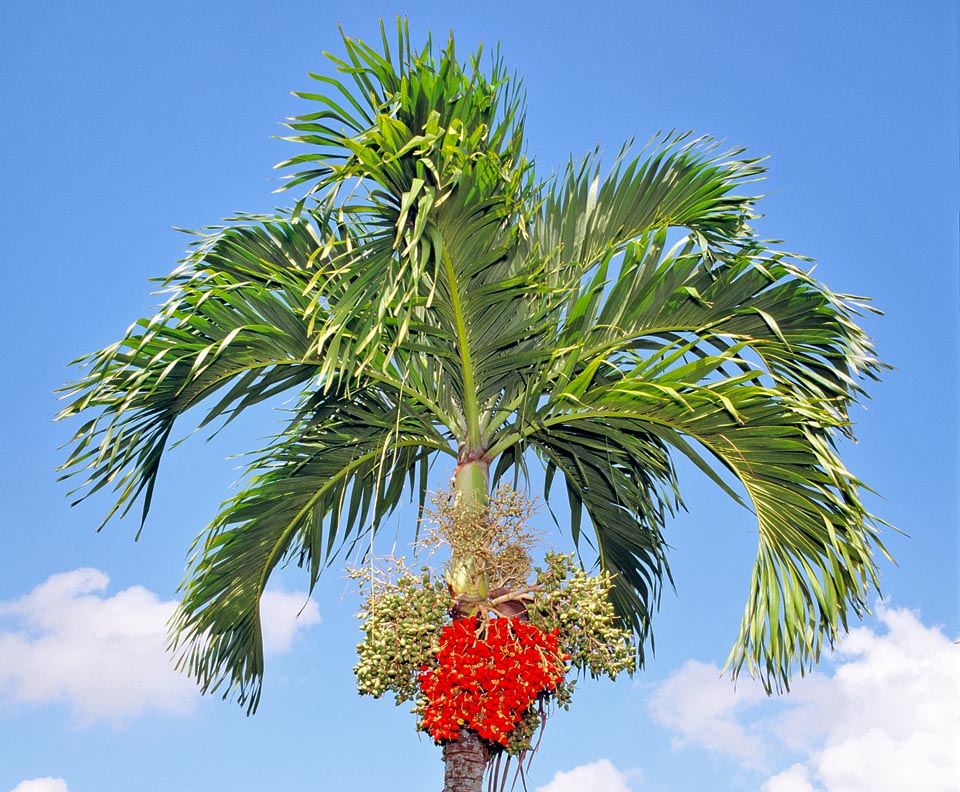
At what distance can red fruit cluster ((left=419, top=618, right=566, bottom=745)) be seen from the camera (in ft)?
18.8

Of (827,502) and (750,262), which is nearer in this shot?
(827,502)

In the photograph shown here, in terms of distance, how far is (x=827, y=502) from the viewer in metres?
5.90

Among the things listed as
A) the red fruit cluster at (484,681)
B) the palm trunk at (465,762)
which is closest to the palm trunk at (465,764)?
the palm trunk at (465,762)

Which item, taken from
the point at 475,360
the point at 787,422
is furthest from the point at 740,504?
the point at 475,360

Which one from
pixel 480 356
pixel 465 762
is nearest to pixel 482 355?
pixel 480 356

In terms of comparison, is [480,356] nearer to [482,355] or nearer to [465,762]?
[482,355]

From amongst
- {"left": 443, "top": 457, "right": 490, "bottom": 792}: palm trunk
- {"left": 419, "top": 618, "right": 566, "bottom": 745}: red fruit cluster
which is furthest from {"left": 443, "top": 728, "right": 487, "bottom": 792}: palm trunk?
{"left": 419, "top": 618, "right": 566, "bottom": 745}: red fruit cluster

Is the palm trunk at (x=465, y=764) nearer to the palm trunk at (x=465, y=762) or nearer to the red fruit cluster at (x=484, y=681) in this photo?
the palm trunk at (x=465, y=762)

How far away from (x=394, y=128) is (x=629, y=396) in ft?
6.44

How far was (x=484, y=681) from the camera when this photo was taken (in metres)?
5.71

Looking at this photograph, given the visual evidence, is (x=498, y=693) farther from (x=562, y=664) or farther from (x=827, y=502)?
(x=827, y=502)

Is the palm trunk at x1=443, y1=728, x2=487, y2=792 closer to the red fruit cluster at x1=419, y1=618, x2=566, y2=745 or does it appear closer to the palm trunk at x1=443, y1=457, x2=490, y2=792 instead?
the palm trunk at x1=443, y1=457, x2=490, y2=792

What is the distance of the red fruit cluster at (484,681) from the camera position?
18.8 ft

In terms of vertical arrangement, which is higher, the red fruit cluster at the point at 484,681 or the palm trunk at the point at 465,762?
the red fruit cluster at the point at 484,681
